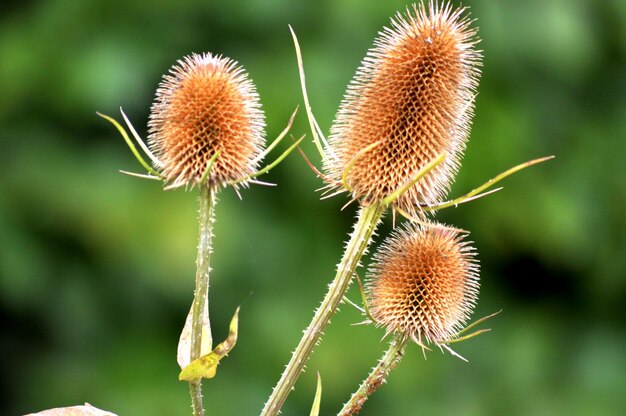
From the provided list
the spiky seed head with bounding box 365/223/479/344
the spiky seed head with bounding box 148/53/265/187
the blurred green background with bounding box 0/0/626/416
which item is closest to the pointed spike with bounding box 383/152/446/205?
the spiky seed head with bounding box 365/223/479/344

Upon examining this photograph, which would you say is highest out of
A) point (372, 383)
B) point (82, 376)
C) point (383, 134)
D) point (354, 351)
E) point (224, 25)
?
point (224, 25)

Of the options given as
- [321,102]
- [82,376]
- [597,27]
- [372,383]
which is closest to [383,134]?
[372,383]

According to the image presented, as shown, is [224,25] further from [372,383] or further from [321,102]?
[372,383]

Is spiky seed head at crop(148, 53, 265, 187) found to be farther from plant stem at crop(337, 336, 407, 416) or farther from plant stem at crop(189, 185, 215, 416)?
plant stem at crop(337, 336, 407, 416)

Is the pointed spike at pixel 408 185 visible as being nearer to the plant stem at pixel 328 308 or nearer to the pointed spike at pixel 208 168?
the plant stem at pixel 328 308

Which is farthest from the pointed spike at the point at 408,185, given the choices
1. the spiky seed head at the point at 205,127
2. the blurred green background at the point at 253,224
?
the blurred green background at the point at 253,224

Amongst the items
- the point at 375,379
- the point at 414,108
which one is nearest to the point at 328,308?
the point at 375,379

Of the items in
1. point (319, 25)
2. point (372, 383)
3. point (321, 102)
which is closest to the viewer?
point (372, 383)
